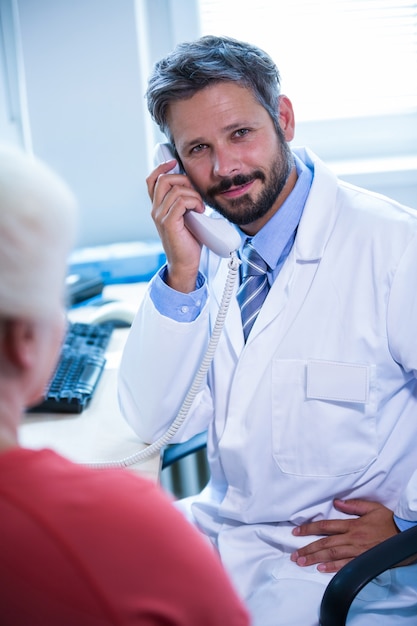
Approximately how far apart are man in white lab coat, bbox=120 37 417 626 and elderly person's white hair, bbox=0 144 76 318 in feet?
2.60

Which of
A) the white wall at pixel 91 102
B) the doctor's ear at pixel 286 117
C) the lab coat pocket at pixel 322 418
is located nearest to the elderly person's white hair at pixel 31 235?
the lab coat pocket at pixel 322 418

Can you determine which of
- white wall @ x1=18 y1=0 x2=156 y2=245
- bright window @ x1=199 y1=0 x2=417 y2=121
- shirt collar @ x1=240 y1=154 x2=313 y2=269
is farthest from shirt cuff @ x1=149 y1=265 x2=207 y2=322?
bright window @ x1=199 y1=0 x2=417 y2=121

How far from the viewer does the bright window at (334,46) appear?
91.8 inches

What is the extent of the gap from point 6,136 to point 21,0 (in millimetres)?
395

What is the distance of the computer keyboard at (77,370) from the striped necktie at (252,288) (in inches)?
13.9

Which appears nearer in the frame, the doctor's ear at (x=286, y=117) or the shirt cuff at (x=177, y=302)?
the shirt cuff at (x=177, y=302)

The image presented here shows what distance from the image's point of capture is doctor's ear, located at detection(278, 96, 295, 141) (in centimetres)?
155

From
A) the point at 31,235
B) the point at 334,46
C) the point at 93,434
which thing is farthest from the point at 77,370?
the point at 334,46

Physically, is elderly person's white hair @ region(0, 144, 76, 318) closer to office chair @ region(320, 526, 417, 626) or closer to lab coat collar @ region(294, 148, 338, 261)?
office chair @ region(320, 526, 417, 626)

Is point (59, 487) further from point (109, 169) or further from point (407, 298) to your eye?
point (109, 169)

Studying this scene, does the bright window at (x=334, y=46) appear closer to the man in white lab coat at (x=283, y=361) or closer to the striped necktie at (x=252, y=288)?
the man in white lab coat at (x=283, y=361)

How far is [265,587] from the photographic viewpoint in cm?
125

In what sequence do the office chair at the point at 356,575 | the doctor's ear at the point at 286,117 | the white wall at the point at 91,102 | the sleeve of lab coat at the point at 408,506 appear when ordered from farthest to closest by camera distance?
the white wall at the point at 91,102, the doctor's ear at the point at 286,117, the sleeve of lab coat at the point at 408,506, the office chair at the point at 356,575

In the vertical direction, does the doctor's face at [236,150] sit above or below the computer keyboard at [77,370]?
above
